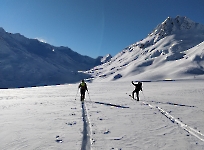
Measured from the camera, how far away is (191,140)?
8.04 metres

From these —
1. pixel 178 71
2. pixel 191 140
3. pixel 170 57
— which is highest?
pixel 170 57

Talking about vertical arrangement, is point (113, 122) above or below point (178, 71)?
below

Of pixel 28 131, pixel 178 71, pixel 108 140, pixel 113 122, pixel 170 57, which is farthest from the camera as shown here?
pixel 170 57

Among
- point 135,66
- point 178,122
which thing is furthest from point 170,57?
point 178,122

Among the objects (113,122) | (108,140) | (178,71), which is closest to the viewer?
(108,140)

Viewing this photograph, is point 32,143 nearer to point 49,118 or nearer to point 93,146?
point 93,146

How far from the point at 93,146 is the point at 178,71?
120m

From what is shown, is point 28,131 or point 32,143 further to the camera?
point 28,131

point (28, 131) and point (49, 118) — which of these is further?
point (49, 118)

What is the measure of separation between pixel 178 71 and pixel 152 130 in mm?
117046

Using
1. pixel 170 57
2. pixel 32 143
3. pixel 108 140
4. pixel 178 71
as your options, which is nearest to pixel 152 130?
pixel 108 140

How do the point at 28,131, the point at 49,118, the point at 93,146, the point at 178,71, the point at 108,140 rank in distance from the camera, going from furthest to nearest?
the point at 178,71
the point at 49,118
the point at 28,131
the point at 108,140
the point at 93,146

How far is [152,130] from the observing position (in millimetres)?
9430

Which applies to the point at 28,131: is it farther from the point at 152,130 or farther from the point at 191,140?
the point at 191,140
